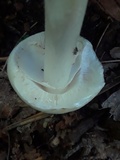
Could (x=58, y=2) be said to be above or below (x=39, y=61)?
above

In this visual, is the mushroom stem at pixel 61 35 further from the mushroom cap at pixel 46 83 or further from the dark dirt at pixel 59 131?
the dark dirt at pixel 59 131

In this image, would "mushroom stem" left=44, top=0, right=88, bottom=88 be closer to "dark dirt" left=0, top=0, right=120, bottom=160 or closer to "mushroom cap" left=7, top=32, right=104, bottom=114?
"mushroom cap" left=7, top=32, right=104, bottom=114

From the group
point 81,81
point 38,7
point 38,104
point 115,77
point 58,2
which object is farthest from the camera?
point 38,7

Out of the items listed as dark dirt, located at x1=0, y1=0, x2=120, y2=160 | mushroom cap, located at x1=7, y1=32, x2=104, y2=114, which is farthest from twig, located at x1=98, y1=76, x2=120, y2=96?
mushroom cap, located at x1=7, y1=32, x2=104, y2=114

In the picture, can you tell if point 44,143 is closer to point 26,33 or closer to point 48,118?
point 48,118

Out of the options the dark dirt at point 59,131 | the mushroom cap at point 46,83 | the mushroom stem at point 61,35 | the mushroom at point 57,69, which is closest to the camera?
the mushroom stem at point 61,35

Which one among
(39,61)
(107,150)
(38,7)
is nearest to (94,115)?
(107,150)

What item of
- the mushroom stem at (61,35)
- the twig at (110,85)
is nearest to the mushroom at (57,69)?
the mushroom stem at (61,35)

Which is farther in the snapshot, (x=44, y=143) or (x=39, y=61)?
(x=44, y=143)
